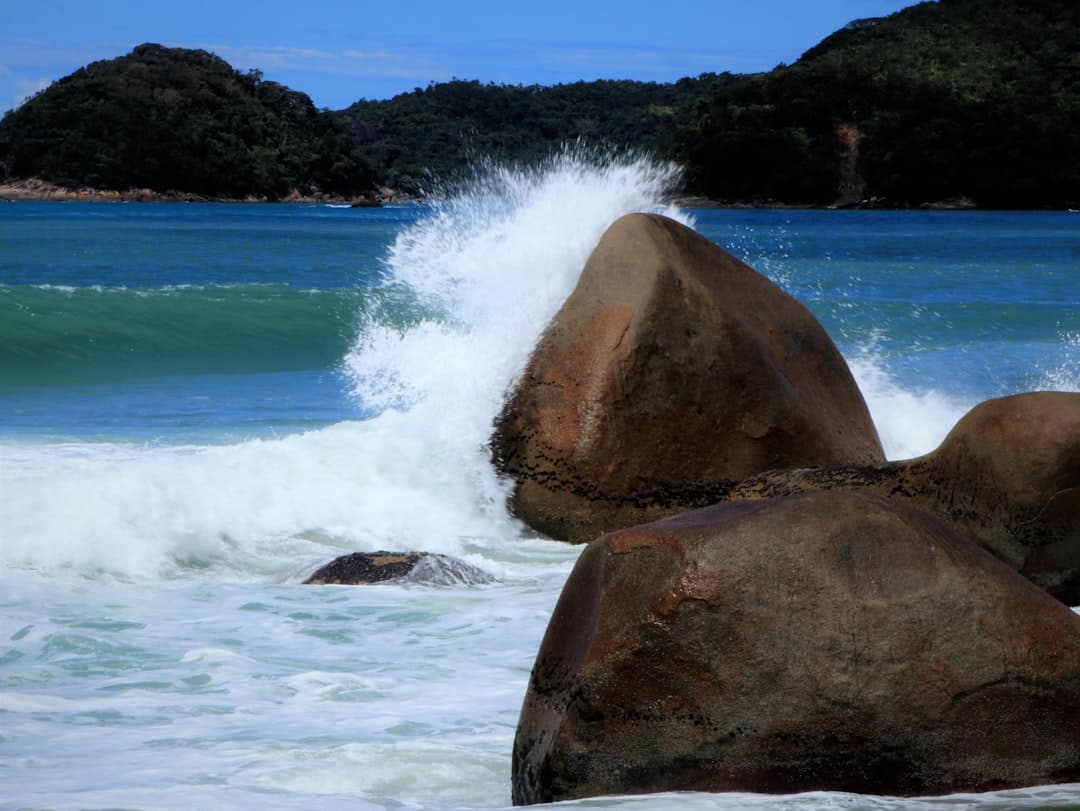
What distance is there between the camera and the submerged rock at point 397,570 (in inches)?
237

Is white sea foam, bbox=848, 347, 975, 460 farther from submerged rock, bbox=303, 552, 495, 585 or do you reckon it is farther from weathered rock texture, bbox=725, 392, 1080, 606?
submerged rock, bbox=303, 552, 495, 585

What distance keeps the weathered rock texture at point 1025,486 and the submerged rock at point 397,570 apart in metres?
1.36

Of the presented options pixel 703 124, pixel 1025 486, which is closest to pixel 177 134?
pixel 703 124

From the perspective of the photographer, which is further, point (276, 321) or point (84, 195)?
point (84, 195)

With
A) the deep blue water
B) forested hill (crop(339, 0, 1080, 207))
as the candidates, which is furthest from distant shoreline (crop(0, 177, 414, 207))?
the deep blue water

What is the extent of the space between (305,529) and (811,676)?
13.7ft

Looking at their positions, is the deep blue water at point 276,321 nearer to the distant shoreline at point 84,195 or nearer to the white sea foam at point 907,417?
the white sea foam at point 907,417

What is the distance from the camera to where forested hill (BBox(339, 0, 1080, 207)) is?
71812mm

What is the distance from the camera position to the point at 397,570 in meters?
6.08

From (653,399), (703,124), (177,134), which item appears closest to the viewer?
(653,399)

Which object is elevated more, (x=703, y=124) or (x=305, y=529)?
(x=703, y=124)

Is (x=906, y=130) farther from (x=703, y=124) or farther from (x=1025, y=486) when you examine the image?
(x=1025, y=486)

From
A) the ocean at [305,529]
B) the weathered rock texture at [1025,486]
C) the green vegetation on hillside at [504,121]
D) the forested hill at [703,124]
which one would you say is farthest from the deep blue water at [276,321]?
the green vegetation on hillside at [504,121]

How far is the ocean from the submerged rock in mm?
117
